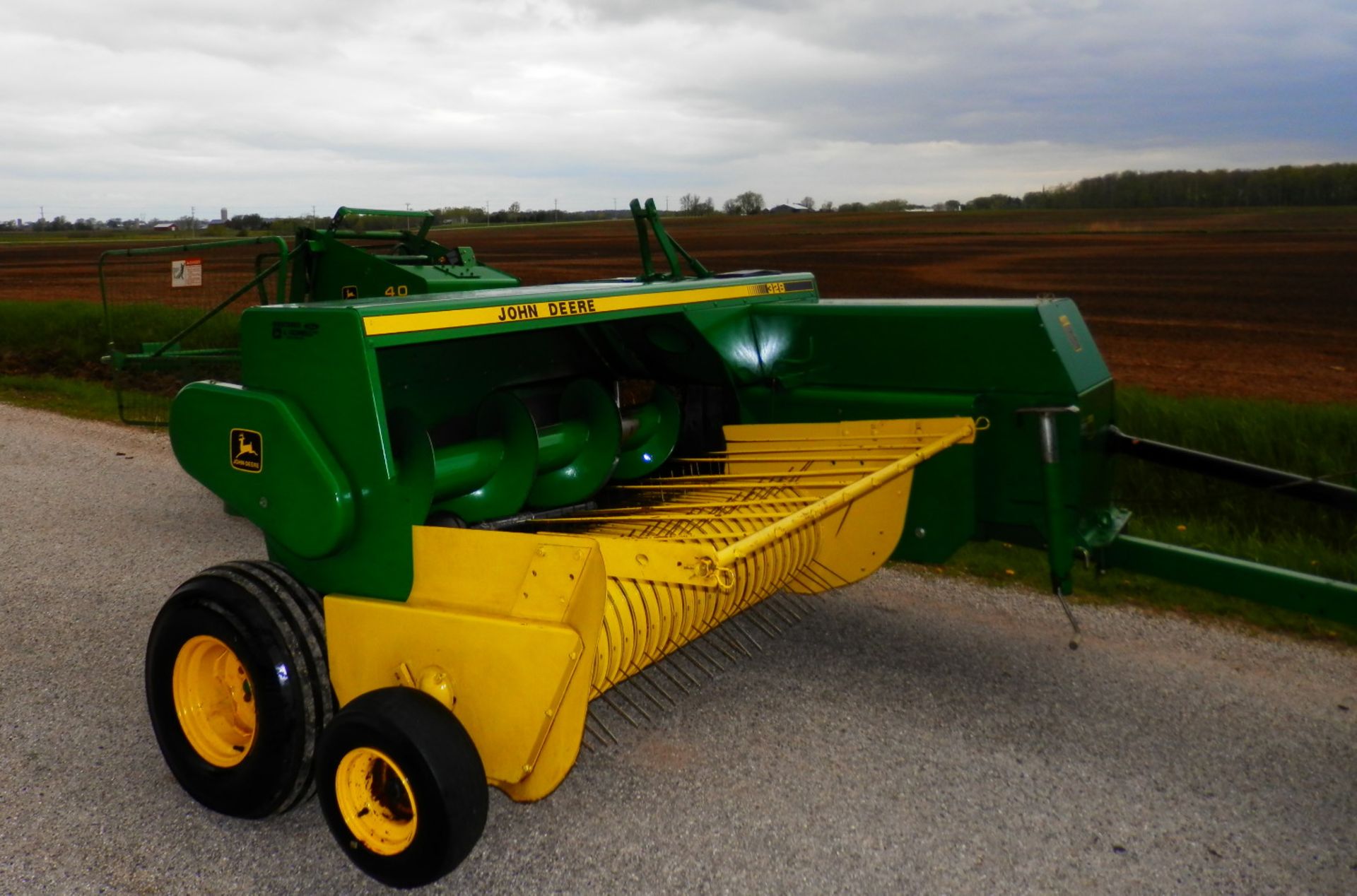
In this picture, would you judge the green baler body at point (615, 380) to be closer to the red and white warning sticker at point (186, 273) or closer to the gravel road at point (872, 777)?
the gravel road at point (872, 777)

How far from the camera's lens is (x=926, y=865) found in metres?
2.97

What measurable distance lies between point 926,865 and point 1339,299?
19.1 meters

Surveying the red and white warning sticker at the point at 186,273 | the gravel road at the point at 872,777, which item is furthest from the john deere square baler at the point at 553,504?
the red and white warning sticker at the point at 186,273

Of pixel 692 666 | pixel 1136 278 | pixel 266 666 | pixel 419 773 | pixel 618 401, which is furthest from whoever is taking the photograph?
pixel 1136 278

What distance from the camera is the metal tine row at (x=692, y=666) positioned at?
12.2 feet

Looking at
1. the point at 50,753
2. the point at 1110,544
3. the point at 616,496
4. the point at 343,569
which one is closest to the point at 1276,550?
the point at 1110,544

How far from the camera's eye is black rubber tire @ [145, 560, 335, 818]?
304 centimetres

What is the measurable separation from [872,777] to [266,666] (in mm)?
1822

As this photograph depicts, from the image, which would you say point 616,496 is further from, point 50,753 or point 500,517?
point 50,753

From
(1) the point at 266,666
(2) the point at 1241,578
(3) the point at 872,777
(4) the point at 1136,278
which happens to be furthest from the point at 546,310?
(4) the point at 1136,278

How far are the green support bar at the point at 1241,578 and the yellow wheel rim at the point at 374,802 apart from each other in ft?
8.08

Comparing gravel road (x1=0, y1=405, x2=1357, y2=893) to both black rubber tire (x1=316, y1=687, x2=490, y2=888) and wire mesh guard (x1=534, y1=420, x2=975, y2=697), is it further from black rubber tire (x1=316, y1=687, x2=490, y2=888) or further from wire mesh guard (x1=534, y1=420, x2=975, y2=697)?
wire mesh guard (x1=534, y1=420, x2=975, y2=697)

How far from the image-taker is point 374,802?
113 inches

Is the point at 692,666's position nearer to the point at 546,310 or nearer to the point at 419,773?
the point at 546,310
